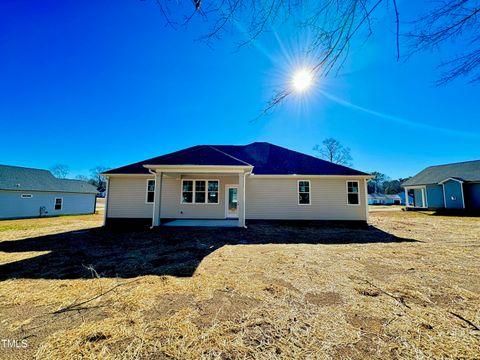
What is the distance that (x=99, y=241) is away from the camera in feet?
23.9

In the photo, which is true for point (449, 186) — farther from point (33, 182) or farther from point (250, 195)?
point (33, 182)

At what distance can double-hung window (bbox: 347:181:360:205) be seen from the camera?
11.5 meters

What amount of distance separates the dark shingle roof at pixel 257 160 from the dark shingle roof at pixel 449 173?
59.6 feet

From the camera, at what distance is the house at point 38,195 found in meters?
18.7

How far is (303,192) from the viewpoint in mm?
11695

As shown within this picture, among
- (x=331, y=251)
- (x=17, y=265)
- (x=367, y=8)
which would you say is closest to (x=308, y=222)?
(x=331, y=251)

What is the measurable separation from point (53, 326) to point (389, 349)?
12.0 feet

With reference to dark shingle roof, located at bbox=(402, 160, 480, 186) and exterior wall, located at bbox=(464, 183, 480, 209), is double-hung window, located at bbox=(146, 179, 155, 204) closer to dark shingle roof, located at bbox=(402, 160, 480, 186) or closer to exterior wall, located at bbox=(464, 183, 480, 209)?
dark shingle roof, located at bbox=(402, 160, 480, 186)

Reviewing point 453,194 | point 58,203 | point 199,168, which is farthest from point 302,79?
point 58,203

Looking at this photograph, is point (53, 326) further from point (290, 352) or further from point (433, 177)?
point (433, 177)

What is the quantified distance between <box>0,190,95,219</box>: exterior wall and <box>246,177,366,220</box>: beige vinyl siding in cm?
2294

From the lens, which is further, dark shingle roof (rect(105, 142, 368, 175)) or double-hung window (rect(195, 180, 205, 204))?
double-hung window (rect(195, 180, 205, 204))

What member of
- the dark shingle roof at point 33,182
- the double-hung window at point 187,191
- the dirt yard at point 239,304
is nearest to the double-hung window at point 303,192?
the dirt yard at point 239,304

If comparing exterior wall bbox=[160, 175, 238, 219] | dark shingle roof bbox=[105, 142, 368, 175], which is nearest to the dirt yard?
dark shingle roof bbox=[105, 142, 368, 175]
